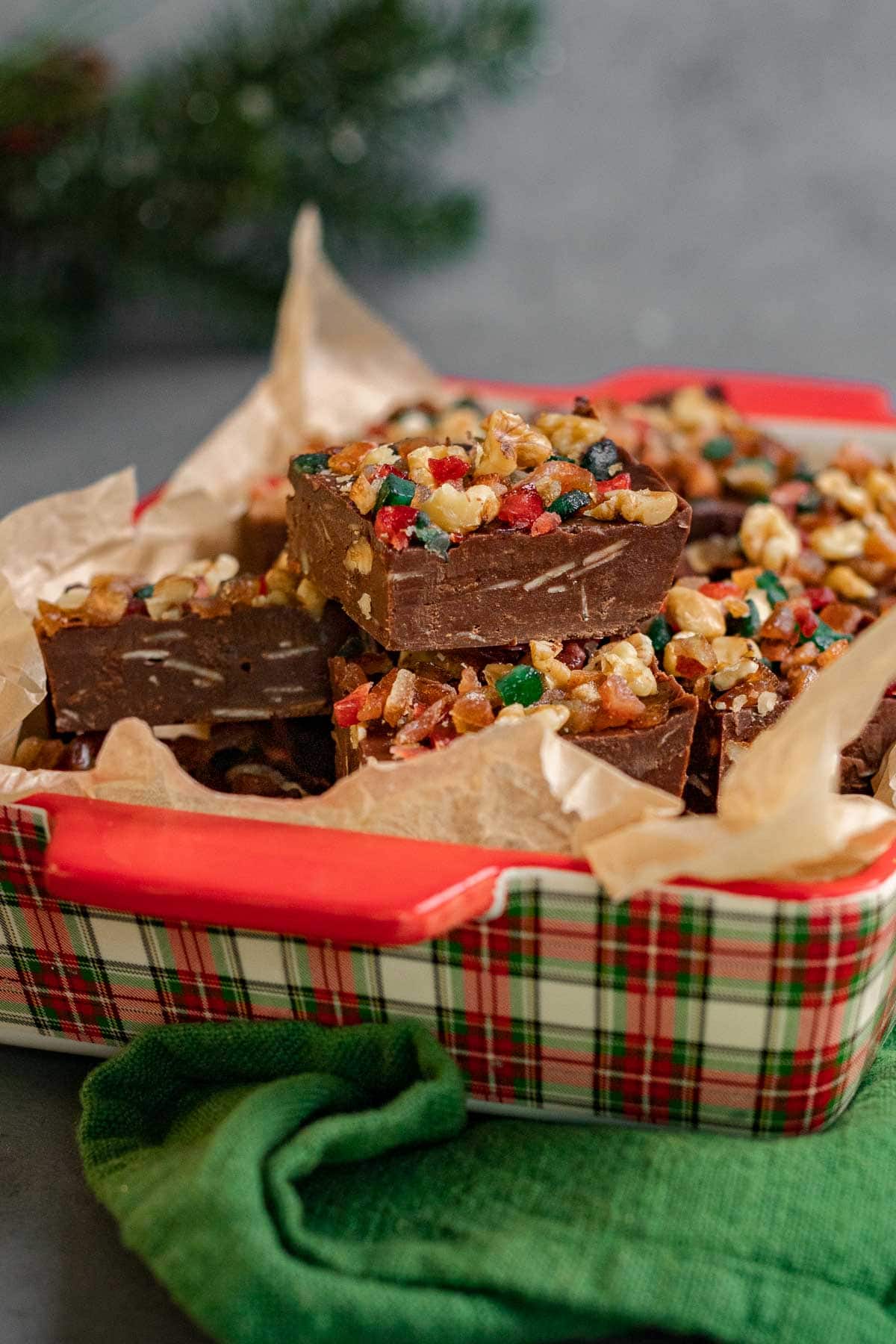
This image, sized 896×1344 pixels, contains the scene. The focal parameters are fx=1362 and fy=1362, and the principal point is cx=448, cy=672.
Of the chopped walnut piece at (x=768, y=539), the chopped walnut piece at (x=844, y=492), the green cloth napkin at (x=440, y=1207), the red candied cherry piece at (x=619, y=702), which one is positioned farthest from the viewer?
the chopped walnut piece at (x=844, y=492)

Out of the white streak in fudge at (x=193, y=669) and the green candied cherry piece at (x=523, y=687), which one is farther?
the white streak in fudge at (x=193, y=669)

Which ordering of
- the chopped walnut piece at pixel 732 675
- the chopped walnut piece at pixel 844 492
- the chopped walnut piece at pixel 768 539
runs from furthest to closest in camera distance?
the chopped walnut piece at pixel 844 492 → the chopped walnut piece at pixel 768 539 → the chopped walnut piece at pixel 732 675

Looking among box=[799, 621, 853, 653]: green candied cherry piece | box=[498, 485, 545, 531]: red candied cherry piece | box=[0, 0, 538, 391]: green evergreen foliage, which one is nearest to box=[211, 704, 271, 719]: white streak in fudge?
box=[498, 485, 545, 531]: red candied cherry piece

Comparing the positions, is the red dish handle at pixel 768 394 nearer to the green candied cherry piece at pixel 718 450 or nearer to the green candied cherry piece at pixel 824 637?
the green candied cherry piece at pixel 718 450

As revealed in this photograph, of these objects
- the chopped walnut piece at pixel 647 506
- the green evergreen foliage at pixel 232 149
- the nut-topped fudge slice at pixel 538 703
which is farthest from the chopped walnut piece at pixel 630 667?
the green evergreen foliage at pixel 232 149

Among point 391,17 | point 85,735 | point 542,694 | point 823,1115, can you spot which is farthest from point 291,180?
point 823,1115

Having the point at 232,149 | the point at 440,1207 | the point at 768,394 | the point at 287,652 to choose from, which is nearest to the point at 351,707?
the point at 287,652
